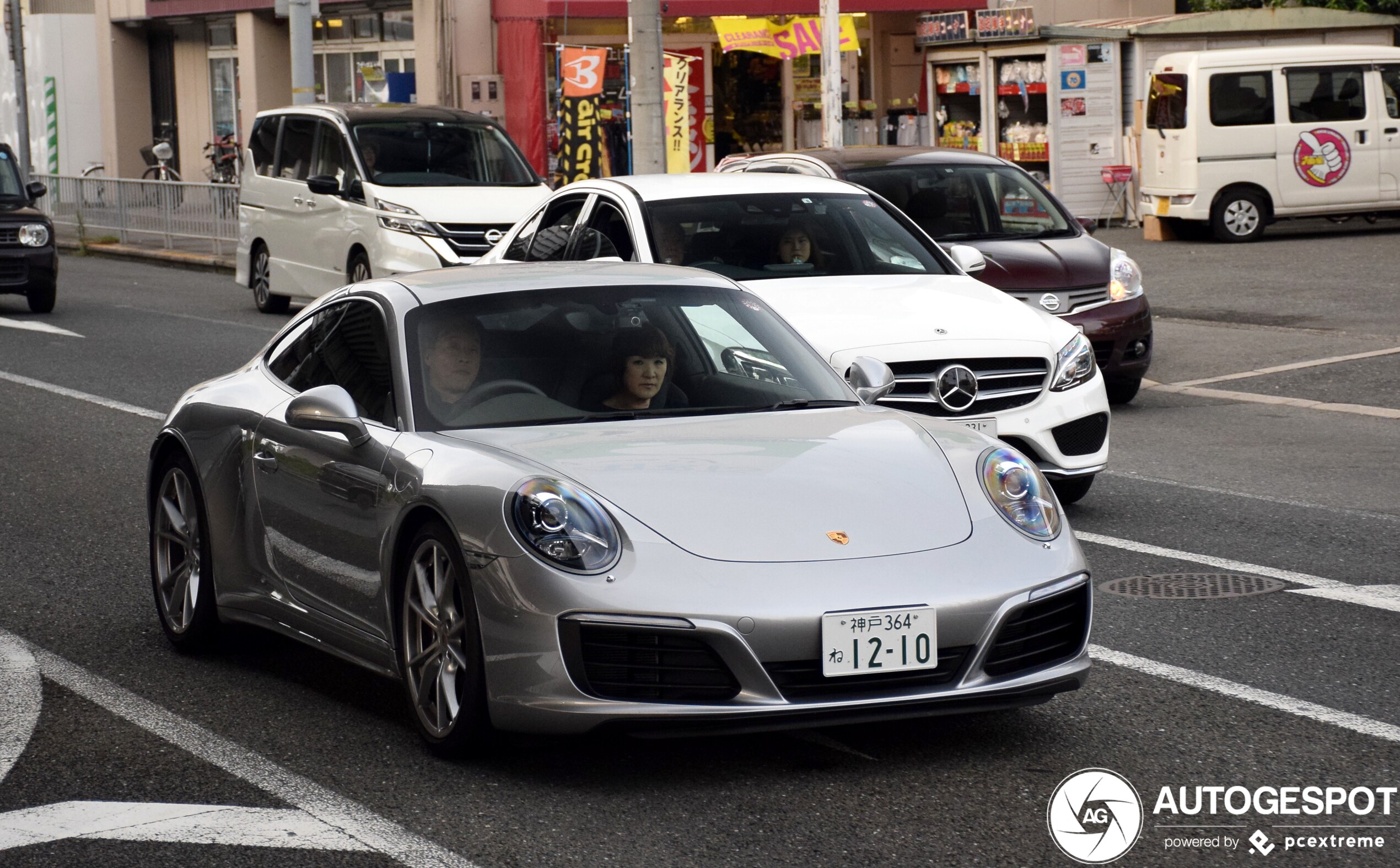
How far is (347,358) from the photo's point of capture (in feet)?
20.0

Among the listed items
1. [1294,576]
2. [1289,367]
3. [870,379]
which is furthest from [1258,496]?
[1289,367]

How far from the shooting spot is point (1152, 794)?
4746mm

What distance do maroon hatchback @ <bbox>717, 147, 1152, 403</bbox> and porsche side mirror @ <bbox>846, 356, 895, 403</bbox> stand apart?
619 cm

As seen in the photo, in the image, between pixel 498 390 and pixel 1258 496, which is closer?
pixel 498 390

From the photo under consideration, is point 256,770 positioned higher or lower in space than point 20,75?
lower

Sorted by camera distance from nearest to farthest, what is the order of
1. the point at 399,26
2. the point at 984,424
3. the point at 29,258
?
the point at 984,424 < the point at 29,258 < the point at 399,26

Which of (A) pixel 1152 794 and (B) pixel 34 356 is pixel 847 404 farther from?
(B) pixel 34 356

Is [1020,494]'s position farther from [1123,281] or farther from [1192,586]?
[1123,281]

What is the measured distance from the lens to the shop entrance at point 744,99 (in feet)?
102

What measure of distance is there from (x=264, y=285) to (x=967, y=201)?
854 centimetres

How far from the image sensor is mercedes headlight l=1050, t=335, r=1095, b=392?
8602mm

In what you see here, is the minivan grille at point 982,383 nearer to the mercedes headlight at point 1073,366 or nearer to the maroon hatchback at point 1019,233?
the mercedes headlight at point 1073,366

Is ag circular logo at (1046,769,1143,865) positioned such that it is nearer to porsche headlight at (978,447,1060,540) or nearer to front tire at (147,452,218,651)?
porsche headlight at (978,447,1060,540)

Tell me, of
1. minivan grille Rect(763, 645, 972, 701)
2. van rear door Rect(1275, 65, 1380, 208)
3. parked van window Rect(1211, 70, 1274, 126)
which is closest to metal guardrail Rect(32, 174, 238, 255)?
parked van window Rect(1211, 70, 1274, 126)
